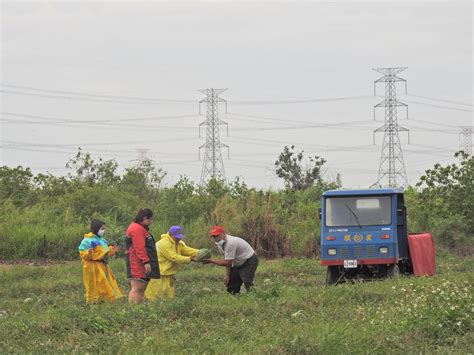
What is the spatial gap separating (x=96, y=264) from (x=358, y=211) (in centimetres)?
695

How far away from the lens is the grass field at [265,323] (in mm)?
10477

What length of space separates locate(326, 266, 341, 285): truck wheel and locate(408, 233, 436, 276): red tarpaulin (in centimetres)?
186

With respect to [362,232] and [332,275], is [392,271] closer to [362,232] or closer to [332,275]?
[362,232]

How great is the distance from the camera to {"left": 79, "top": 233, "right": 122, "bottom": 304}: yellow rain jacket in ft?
52.4

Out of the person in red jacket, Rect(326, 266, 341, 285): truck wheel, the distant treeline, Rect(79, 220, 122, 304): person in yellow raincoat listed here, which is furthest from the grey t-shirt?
the distant treeline

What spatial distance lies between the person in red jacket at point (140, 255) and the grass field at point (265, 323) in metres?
0.44

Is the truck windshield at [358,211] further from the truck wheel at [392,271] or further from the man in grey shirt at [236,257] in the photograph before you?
the man in grey shirt at [236,257]

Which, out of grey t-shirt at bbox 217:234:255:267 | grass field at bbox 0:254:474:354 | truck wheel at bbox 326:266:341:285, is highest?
grey t-shirt at bbox 217:234:255:267

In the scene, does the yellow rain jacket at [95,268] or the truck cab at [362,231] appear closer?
the yellow rain jacket at [95,268]

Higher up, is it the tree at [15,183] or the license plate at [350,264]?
the tree at [15,183]

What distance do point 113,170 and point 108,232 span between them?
66.2ft

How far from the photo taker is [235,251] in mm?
16688

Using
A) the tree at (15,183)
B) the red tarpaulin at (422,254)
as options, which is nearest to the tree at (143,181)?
the tree at (15,183)

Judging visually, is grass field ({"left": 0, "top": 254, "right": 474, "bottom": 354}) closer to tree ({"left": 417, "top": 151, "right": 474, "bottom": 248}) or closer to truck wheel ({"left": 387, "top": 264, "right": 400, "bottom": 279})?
truck wheel ({"left": 387, "top": 264, "right": 400, "bottom": 279})
